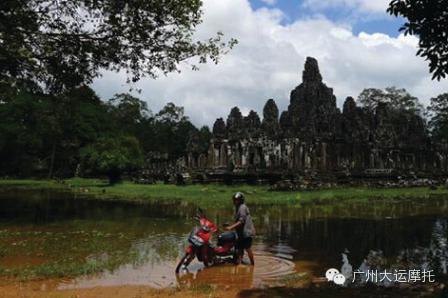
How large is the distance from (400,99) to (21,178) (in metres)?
56.6

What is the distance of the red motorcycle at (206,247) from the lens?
1105 cm

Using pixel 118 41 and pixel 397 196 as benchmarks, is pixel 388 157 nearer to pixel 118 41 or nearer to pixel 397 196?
pixel 397 196

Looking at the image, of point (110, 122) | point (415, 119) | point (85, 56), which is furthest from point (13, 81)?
point (110, 122)

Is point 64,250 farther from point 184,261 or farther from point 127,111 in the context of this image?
point 127,111

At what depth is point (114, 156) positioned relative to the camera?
45438 mm

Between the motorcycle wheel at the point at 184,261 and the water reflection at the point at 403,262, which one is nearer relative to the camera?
the water reflection at the point at 403,262

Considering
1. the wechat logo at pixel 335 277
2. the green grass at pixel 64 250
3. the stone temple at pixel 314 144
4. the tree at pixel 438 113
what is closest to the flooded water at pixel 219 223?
the green grass at pixel 64 250

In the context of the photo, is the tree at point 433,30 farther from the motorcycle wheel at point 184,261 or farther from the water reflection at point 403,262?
the motorcycle wheel at point 184,261

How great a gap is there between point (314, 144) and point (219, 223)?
74.5 feet

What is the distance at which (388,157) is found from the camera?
43938mm

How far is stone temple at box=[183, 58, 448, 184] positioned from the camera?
3994 cm

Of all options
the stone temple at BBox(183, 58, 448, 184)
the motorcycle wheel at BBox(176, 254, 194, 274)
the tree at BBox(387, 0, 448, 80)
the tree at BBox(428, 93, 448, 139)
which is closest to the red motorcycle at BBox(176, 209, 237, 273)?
the motorcycle wheel at BBox(176, 254, 194, 274)

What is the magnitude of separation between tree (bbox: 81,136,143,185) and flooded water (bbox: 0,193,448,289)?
→ 20289mm

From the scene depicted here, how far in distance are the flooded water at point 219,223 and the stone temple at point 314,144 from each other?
1508 centimetres
